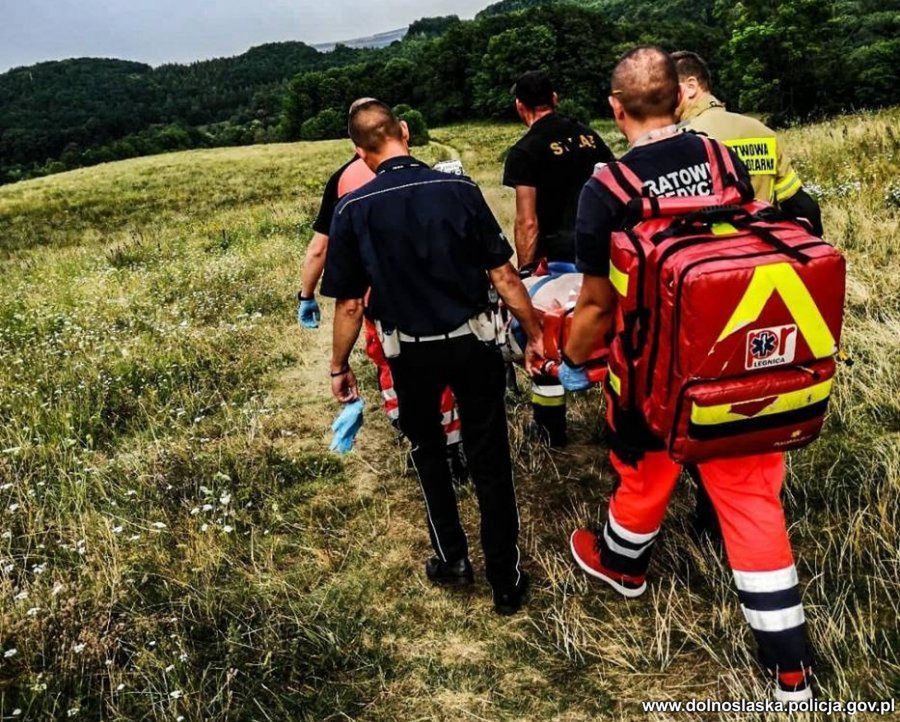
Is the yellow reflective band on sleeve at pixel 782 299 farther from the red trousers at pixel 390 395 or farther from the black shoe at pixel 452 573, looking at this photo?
the red trousers at pixel 390 395

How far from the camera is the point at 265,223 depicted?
14891mm

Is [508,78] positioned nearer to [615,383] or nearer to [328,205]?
[328,205]

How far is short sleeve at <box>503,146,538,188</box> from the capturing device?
4.12 meters

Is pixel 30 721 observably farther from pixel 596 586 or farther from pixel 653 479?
pixel 653 479

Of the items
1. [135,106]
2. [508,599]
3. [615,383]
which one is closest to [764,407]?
[615,383]

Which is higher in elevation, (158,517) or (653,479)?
(653,479)

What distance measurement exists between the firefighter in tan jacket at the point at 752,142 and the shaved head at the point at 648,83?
25.4 inches

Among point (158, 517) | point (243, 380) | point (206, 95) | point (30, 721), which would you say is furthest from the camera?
point (206, 95)

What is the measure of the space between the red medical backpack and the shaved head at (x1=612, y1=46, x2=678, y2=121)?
318 millimetres

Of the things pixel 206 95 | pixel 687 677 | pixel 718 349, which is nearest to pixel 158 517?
pixel 687 677

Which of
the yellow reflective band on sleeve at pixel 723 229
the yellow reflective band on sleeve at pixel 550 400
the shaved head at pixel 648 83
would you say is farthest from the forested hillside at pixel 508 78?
the yellow reflective band on sleeve at pixel 723 229

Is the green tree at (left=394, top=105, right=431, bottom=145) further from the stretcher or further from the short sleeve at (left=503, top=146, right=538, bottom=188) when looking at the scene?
the stretcher

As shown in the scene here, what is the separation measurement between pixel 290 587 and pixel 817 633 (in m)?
2.48

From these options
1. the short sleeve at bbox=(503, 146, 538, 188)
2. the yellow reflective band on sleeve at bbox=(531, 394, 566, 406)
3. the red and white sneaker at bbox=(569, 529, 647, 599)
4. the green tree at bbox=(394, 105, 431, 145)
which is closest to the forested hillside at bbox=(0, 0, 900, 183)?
the green tree at bbox=(394, 105, 431, 145)
